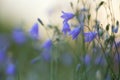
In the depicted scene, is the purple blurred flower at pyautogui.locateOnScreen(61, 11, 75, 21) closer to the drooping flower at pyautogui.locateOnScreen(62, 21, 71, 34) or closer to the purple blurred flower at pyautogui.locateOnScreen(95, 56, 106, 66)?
the drooping flower at pyautogui.locateOnScreen(62, 21, 71, 34)

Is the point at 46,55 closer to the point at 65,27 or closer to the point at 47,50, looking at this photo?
the point at 47,50

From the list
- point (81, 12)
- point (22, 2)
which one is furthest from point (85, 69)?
point (22, 2)

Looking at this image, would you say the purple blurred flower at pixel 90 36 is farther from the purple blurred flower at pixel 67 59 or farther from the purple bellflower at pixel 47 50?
the purple blurred flower at pixel 67 59

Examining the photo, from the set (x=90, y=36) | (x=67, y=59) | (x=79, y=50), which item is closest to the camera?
(x=90, y=36)

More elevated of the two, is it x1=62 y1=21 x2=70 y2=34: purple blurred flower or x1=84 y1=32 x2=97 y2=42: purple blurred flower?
x1=62 y1=21 x2=70 y2=34: purple blurred flower

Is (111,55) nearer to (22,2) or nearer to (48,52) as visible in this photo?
(48,52)

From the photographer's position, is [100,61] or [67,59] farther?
[67,59]

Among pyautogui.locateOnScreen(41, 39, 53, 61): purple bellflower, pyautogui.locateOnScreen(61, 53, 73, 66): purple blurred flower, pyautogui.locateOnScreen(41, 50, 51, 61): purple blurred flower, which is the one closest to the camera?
pyautogui.locateOnScreen(41, 39, 53, 61): purple bellflower

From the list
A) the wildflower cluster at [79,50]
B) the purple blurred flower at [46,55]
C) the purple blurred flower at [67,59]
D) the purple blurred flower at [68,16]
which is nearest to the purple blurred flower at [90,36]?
the wildflower cluster at [79,50]

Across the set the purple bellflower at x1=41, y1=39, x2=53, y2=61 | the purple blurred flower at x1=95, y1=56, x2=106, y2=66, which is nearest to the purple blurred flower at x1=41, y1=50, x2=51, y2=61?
the purple bellflower at x1=41, y1=39, x2=53, y2=61

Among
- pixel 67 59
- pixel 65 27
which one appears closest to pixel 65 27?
pixel 65 27

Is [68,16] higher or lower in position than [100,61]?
higher
